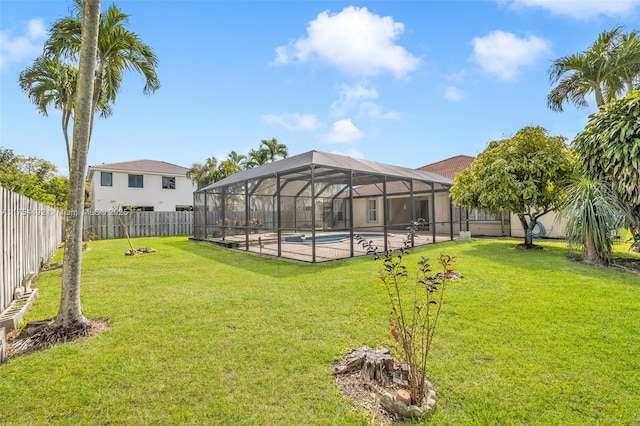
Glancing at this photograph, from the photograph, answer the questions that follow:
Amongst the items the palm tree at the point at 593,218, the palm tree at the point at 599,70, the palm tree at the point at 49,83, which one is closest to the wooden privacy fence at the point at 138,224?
the palm tree at the point at 49,83

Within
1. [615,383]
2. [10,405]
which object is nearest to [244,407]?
[10,405]

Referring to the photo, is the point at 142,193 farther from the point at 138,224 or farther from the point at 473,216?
the point at 473,216

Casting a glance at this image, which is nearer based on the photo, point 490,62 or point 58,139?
point 490,62

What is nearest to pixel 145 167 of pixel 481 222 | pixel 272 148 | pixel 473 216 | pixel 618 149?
pixel 272 148

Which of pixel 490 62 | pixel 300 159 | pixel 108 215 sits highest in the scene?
pixel 490 62

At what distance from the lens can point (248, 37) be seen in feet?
27.9

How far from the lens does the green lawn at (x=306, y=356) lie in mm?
2139

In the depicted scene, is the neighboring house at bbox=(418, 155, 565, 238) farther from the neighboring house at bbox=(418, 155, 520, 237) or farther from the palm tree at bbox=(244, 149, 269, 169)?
the palm tree at bbox=(244, 149, 269, 169)

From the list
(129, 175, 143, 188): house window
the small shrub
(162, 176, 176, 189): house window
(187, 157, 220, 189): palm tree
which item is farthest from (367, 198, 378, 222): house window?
(129, 175, 143, 188): house window

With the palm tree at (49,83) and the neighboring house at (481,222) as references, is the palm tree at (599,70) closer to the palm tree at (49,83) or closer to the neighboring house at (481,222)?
the neighboring house at (481,222)

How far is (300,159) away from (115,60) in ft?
17.0

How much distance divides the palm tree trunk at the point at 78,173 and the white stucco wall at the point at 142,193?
19304mm

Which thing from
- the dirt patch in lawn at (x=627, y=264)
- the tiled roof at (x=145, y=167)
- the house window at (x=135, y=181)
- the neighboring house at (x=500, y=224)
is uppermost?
the tiled roof at (x=145, y=167)

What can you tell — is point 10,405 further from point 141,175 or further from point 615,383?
point 141,175
